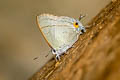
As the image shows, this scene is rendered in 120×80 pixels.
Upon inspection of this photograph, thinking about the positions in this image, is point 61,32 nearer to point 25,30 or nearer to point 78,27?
point 78,27

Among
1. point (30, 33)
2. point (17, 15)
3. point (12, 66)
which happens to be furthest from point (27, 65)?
point (17, 15)

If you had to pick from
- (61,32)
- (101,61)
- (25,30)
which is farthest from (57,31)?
(25,30)

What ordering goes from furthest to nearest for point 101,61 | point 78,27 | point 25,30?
point 25,30
point 78,27
point 101,61

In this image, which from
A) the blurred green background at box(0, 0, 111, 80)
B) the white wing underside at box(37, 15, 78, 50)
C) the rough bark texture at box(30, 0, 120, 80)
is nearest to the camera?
the rough bark texture at box(30, 0, 120, 80)

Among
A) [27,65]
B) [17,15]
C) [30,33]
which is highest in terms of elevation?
[17,15]

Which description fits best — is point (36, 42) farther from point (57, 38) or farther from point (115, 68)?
point (115, 68)

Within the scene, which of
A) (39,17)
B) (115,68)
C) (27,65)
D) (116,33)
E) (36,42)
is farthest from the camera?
(36,42)

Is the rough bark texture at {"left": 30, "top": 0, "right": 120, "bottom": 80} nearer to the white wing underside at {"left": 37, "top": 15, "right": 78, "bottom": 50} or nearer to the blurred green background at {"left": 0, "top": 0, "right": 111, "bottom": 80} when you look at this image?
the white wing underside at {"left": 37, "top": 15, "right": 78, "bottom": 50}

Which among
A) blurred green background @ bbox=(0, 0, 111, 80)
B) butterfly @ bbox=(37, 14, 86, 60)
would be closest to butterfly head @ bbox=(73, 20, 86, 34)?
butterfly @ bbox=(37, 14, 86, 60)
